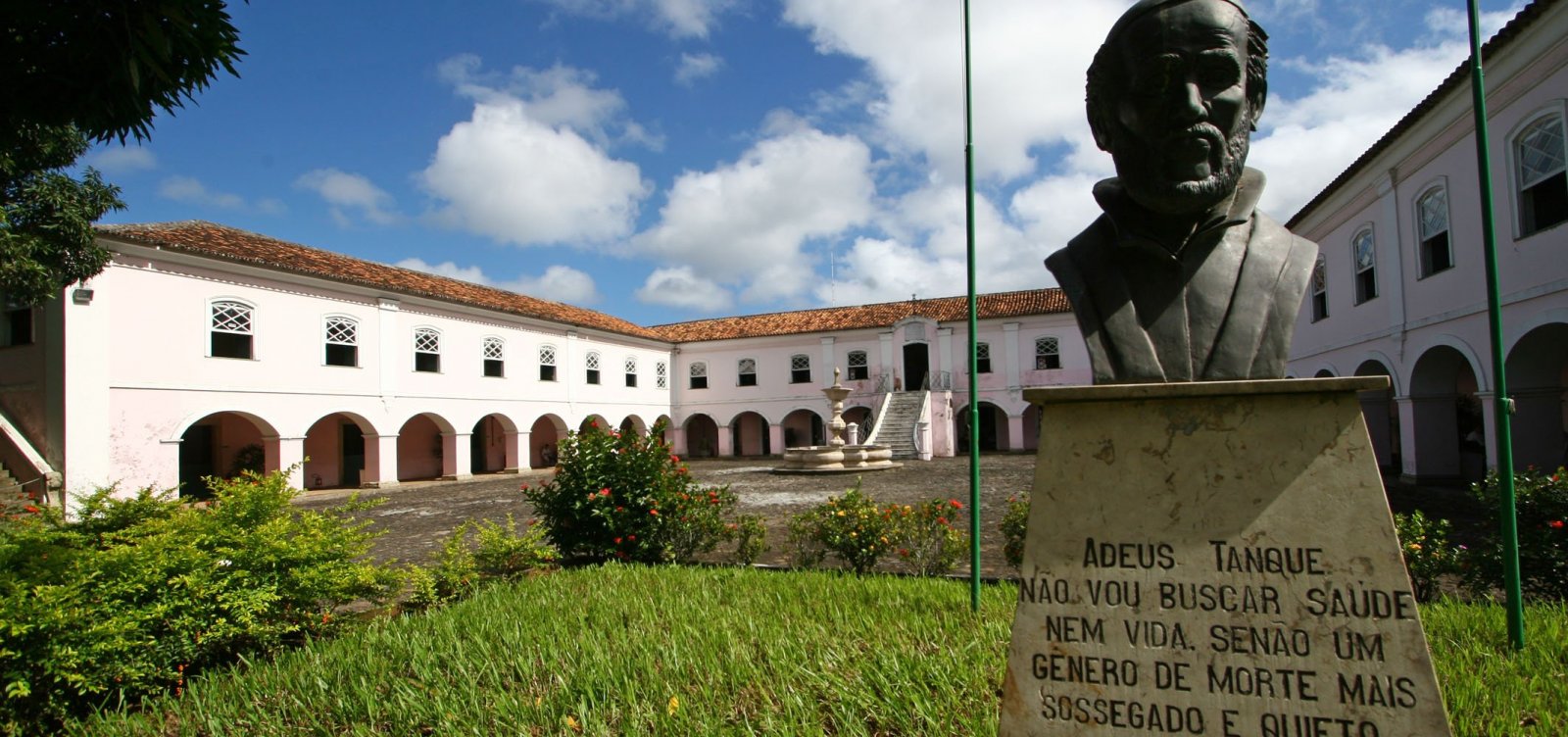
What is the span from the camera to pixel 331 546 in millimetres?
4664

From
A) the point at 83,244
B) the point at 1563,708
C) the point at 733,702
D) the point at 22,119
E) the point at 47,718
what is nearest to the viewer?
the point at 1563,708

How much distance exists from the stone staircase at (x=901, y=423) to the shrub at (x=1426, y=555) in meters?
16.7

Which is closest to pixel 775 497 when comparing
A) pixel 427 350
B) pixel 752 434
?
pixel 427 350

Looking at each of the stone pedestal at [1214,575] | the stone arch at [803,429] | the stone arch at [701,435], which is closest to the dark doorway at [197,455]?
the stone arch at [701,435]

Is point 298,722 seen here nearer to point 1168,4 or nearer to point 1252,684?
point 1252,684

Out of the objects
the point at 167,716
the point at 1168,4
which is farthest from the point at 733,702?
the point at 1168,4

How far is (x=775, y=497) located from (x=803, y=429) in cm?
1718

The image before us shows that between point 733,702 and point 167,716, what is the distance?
8.69 feet

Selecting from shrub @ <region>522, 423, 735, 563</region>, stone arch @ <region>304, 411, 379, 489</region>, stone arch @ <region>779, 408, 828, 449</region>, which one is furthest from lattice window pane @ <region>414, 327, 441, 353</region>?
stone arch @ <region>779, 408, 828, 449</region>

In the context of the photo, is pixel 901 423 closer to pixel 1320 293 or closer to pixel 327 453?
pixel 1320 293

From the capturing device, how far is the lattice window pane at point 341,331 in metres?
16.0

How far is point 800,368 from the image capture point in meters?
27.2

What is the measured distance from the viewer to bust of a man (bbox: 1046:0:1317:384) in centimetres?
217

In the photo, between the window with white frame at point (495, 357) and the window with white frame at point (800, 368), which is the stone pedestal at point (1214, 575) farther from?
the window with white frame at point (800, 368)
